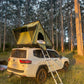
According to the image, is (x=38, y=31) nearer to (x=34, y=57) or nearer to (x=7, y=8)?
(x=34, y=57)

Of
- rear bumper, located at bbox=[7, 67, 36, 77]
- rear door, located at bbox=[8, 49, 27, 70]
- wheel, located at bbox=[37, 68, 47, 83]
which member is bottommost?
wheel, located at bbox=[37, 68, 47, 83]

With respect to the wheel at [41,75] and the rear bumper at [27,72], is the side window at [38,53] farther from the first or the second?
the rear bumper at [27,72]

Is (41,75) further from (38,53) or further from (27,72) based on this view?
(38,53)

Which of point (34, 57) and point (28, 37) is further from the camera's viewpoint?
point (28, 37)

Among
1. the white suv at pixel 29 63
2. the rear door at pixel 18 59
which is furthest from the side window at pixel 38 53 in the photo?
the rear door at pixel 18 59

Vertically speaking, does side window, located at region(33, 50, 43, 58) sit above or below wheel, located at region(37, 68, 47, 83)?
above

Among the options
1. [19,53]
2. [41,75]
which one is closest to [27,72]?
[41,75]

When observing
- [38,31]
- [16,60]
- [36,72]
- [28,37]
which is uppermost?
[38,31]

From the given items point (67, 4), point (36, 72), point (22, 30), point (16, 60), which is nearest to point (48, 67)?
point (36, 72)

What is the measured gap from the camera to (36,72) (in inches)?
179

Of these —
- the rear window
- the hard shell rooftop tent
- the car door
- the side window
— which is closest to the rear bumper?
the rear window

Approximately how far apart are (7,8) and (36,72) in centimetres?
2650

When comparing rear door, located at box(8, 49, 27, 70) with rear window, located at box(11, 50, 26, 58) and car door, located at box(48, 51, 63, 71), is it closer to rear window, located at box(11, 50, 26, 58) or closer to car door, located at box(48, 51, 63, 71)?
rear window, located at box(11, 50, 26, 58)

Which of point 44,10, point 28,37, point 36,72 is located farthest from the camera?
point 44,10
